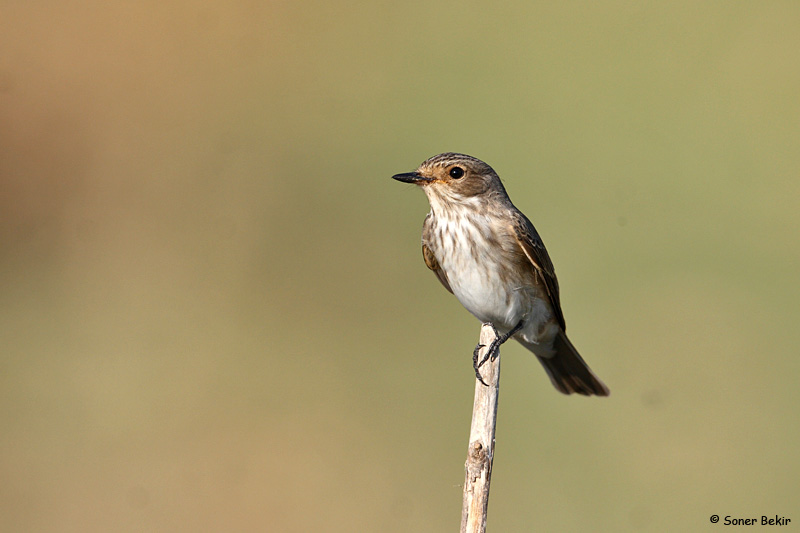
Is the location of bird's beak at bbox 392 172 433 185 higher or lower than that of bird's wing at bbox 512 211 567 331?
higher

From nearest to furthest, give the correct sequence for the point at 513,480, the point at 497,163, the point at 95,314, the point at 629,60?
the point at 513,480
the point at 95,314
the point at 497,163
the point at 629,60

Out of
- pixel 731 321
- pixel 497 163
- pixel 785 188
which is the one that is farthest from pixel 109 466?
pixel 785 188

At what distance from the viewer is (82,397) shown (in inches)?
371

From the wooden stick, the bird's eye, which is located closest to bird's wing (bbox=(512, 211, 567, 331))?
the bird's eye

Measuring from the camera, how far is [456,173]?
6.12 metres

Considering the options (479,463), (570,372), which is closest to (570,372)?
(570,372)

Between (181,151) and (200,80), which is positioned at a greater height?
(200,80)

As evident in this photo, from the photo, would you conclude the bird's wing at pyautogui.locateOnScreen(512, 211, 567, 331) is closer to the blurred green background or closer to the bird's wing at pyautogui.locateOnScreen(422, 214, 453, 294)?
the bird's wing at pyautogui.locateOnScreen(422, 214, 453, 294)

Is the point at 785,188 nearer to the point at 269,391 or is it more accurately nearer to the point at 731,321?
the point at 731,321

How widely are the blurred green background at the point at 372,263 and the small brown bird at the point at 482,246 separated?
→ 8.60ft

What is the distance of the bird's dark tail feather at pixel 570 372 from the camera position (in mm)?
6961

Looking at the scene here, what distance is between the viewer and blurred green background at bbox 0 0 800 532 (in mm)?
8570

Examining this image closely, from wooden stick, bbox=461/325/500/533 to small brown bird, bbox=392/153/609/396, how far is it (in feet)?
3.70

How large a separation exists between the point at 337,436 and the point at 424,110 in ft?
A: 15.9
